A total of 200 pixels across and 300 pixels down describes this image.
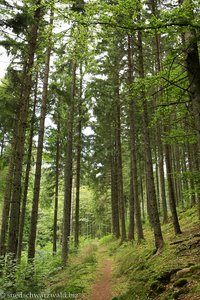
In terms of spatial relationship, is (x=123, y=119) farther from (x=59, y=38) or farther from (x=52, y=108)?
(x=59, y=38)

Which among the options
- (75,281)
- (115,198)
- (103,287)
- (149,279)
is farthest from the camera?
(115,198)

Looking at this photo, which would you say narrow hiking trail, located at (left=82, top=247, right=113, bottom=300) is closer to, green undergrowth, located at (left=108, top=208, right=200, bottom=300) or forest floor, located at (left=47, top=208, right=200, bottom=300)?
forest floor, located at (left=47, top=208, right=200, bottom=300)

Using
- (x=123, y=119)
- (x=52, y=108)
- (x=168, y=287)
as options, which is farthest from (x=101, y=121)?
(x=168, y=287)

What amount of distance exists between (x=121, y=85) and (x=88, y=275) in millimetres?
13591

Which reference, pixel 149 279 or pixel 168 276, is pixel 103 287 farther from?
pixel 168 276

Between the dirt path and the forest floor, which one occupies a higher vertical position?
the forest floor

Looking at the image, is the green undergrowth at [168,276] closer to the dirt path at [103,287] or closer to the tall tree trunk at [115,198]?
the dirt path at [103,287]

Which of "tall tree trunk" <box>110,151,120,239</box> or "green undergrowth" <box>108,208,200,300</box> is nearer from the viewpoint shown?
"green undergrowth" <box>108,208,200,300</box>

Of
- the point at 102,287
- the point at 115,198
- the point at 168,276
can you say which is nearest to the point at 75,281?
the point at 102,287

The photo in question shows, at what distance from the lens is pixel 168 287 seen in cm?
646

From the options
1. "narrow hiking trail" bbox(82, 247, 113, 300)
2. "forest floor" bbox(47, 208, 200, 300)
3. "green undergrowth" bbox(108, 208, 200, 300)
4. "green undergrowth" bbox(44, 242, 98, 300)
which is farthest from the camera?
"green undergrowth" bbox(44, 242, 98, 300)

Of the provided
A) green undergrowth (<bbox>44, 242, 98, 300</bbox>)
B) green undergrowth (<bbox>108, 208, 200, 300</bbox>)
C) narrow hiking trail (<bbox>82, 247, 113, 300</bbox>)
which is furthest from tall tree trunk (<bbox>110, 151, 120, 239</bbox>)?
green undergrowth (<bbox>108, 208, 200, 300</bbox>)

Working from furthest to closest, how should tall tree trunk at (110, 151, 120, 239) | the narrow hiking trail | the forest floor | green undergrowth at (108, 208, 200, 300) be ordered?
tall tree trunk at (110, 151, 120, 239) < the narrow hiking trail < the forest floor < green undergrowth at (108, 208, 200, 300)

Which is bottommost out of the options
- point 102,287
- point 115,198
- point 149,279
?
point 102,287
